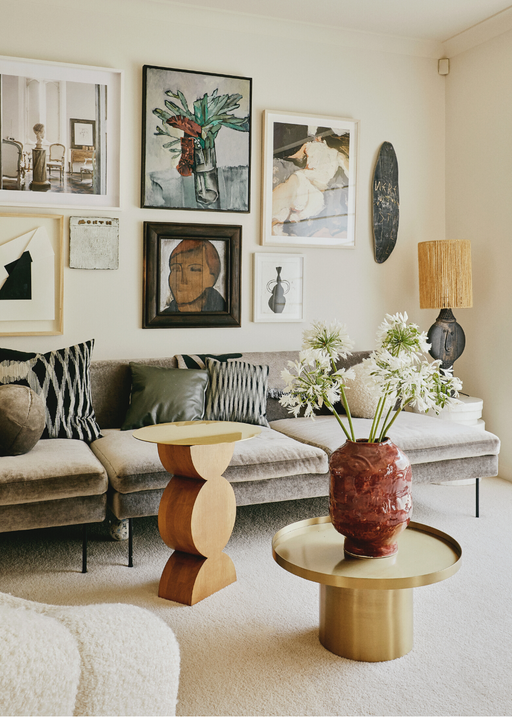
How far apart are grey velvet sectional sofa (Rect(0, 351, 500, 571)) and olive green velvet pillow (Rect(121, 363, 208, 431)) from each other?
0.45ft

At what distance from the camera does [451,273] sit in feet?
13.0

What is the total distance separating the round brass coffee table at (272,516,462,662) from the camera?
Result: 1.78 metres

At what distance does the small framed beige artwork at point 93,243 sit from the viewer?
140 inches

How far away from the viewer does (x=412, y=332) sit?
6.09 feet

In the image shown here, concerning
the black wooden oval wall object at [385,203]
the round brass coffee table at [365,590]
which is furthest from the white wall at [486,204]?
the round brass coffee table at [365,590]

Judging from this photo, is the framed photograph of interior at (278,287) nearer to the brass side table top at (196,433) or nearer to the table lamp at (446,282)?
the table lamp at (446,282)

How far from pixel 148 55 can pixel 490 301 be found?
8.79 ft

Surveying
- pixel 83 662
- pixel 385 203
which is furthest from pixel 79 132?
pixel 83 662

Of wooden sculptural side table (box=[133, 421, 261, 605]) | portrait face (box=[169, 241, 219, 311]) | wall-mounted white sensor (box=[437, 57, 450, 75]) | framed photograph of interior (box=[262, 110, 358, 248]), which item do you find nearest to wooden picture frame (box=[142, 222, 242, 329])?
portrait face (box=[169, 241, 219, 311])

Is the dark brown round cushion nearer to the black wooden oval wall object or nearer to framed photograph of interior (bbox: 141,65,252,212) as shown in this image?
framed photograph of interior (bbox: 141,65,252,212)

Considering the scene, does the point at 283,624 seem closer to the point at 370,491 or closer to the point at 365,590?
the point at 365,590

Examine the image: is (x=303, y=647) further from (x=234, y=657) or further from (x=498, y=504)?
(x=498, y=504)

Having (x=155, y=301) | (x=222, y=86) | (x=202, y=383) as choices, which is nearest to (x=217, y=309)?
(x=155, y=301)

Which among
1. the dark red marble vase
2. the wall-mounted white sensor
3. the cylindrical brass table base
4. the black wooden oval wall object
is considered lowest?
the cylindrical brass table base
